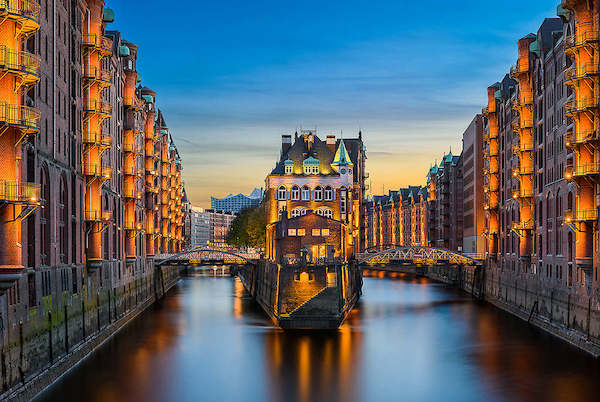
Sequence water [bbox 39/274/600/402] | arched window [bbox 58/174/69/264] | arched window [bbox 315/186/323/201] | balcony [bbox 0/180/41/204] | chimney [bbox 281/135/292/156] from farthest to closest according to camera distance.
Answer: chimney [bbox 281/135/292/156], arched window [bbox 315/186/323/201], arched window [bbox 58/174/69/264], water [bbox 39/274/600/402], balcony [bbox 0/180/41/204]

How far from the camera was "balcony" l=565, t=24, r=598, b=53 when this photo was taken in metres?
51.1

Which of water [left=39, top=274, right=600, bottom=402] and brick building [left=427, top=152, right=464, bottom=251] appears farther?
brick building [left=427, top=152, right=464, bottom=251]

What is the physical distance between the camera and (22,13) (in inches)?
1353

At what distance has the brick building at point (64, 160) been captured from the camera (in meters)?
35.2

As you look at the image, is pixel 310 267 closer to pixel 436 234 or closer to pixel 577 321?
pixel 577 321

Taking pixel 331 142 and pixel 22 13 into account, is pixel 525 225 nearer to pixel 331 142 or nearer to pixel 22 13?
pixel 22 13

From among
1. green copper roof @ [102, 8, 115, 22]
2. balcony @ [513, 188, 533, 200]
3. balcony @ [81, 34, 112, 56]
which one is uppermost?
green copper roof @ [102, 8, 115, 22]

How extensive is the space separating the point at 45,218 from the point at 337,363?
2013 centimetres

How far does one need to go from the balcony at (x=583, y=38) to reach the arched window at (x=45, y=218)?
32.5 m

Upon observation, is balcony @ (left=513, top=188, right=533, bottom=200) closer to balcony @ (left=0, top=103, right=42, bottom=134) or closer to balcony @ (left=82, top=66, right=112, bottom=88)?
balcony @ (left=82, top=66, right=112, bottom=88)

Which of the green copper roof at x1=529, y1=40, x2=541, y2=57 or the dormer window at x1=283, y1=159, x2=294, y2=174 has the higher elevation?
the green copper roof at x1=529, y1=40, x2=541, y2=57

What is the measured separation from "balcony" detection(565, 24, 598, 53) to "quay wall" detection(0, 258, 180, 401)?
33.8 meters

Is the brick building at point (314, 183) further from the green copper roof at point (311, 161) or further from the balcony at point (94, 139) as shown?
the balcony at point (94, 139)

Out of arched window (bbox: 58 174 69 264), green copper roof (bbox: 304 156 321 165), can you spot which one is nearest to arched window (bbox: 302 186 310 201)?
green copper roof (bbox: 304 156 321 165)
